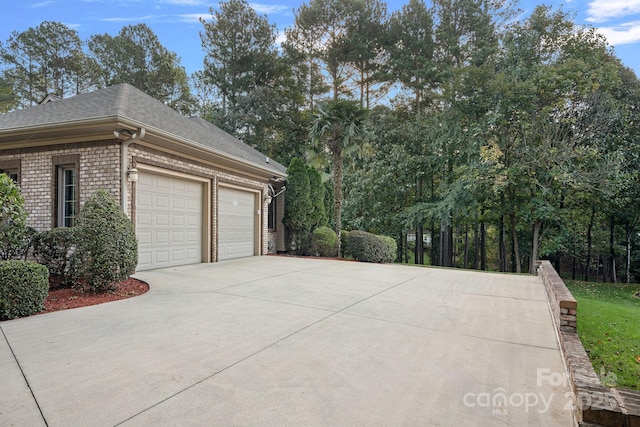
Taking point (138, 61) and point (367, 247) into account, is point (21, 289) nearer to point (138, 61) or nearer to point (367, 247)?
point (367, 247)

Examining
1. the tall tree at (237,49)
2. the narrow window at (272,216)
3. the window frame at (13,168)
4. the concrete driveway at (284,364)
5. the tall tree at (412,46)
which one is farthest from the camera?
the tall tree at (237,49)

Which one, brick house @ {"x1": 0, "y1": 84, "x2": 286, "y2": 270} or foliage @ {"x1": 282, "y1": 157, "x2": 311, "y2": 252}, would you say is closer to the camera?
brick house @ {"x1": 0, "y1": 84, "x2": 286, "y2": 270}

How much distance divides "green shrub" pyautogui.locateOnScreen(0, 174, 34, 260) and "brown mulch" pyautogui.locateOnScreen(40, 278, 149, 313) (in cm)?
91

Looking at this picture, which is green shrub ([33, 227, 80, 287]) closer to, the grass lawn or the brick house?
the brick house

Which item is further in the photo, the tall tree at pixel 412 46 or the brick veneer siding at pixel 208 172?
the tall tree at pixel 412 46

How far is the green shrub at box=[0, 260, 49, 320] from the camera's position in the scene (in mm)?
4237

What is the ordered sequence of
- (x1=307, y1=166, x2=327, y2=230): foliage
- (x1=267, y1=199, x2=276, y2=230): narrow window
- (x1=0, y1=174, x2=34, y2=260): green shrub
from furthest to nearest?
1. (x1=307, y1=166, x2=327, y2=230): foliage
2. (x1=267, y1=199, x2=276, y2=230): narrow window
3. (x1=0, y1=174, x2=34, y2=260): green shrub

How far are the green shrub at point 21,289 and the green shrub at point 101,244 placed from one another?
0.76 metres

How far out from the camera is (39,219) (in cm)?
749

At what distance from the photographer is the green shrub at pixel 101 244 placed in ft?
17.6

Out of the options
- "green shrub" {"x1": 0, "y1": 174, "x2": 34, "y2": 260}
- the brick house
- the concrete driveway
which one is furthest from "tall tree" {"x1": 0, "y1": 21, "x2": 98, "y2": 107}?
the concrete driveway

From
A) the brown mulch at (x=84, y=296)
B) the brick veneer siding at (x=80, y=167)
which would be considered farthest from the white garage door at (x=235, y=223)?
the brown mulch at (x=84, y=296)

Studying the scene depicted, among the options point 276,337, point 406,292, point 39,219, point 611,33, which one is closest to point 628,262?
point 611,33

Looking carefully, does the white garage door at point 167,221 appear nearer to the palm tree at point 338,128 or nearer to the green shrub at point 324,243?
the green shrub at point 324,243
